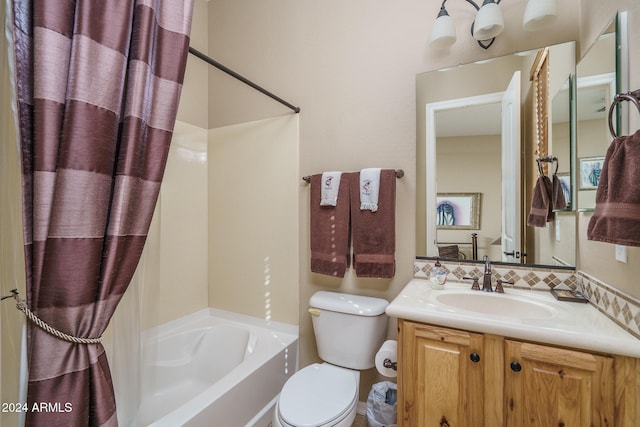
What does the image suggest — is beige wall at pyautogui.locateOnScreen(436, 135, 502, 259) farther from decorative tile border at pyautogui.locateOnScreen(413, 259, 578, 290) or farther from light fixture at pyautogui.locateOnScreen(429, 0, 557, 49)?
light fixture at pyautogui.locateOnScreen(429, 0, 557, 49)

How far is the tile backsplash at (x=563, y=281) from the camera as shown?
0.95 m

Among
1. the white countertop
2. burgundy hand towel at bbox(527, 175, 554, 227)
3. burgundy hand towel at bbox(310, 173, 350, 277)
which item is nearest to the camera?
the white countertop

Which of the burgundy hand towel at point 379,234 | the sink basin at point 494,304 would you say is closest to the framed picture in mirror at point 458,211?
the burgundy hand towel at point 379,234

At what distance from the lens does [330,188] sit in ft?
5.90

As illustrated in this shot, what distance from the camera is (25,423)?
710mm

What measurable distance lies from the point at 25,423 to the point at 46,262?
39 cm

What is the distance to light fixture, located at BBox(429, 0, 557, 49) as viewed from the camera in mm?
1313

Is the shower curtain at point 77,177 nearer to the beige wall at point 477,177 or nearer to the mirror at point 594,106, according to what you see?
the beige wall at point 477,177

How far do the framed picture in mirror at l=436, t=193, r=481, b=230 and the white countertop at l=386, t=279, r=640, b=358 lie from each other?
0.34m

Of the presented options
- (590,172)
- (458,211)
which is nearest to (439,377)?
(458,211)

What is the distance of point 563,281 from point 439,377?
79 cm

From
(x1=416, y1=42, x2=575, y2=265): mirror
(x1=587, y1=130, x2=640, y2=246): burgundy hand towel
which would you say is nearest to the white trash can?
(x1=416, y1=42, x2=575, y2=265): mirror

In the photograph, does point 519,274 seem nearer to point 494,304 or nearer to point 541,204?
point 494,304

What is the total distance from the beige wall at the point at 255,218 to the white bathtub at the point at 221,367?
0.47ft
